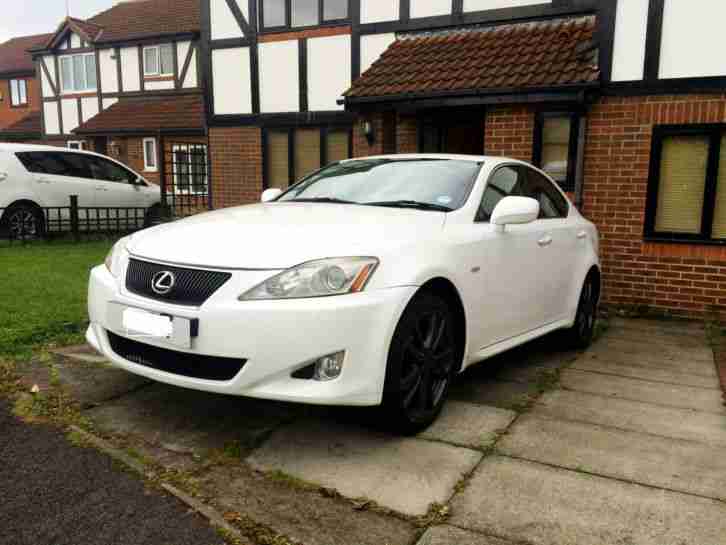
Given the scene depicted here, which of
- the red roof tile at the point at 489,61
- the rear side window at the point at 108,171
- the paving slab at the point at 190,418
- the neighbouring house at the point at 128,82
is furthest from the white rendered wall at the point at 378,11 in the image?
the neighbouring house at the point at 128,82

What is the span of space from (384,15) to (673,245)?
17.1 feet

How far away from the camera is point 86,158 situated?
12.5 metres

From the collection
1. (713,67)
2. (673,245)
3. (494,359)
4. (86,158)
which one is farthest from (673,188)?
(86,158)

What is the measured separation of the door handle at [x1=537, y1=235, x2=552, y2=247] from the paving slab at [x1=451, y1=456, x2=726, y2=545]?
186 centimetres

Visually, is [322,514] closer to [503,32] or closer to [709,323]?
[709,323]

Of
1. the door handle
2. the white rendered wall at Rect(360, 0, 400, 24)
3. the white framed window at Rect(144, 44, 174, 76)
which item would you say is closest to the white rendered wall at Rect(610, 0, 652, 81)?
the white rendered wall at Rect(360, 0, 400, 24)

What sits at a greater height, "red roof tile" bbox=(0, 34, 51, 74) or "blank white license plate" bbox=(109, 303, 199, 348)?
"red roof tile" bbox=(0, 34, 51, 74)

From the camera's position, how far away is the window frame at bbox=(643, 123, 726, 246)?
6836mm

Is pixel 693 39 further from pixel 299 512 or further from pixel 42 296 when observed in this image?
pixel 42 296

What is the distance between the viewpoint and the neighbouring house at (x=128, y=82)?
22.6 meters

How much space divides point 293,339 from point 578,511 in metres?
1.37

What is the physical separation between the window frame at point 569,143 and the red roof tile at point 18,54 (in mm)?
30690

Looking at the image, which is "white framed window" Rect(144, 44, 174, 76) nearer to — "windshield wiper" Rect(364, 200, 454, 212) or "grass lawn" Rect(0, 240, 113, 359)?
"grass lawn" Rect(0, 240, 113, 359)

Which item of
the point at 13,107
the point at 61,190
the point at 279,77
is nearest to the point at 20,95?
the point at 13,107
